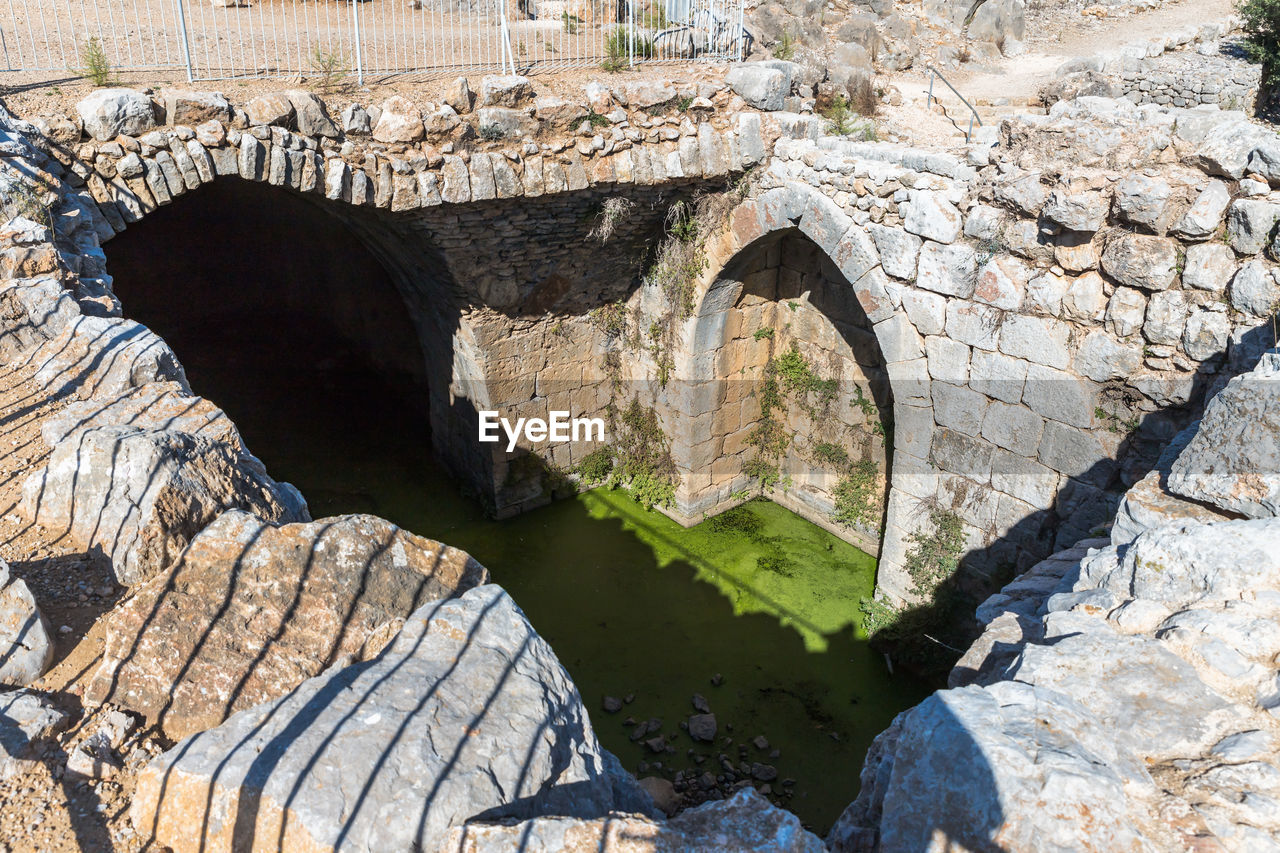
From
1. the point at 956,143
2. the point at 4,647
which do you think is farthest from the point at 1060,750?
the point at 956,143

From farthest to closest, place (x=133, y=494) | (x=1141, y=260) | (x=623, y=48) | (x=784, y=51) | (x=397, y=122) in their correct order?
1. (x=784, y=51)
2. (x=623, y=48)
3. (x=397, y=122)
4. (x=1141, y=260)
5. (x=133, y=494)

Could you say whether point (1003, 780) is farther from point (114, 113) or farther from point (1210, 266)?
point (114, 113)

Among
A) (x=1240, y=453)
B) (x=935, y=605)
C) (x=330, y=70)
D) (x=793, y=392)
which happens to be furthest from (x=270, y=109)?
(x=935, y=605)

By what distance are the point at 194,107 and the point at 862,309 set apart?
5007 mm

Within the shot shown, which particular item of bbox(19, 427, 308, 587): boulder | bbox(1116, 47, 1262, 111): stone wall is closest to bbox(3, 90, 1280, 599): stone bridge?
bbox(19, 427, 308, 587): boulder

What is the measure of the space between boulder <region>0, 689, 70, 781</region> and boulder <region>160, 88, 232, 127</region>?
4.41m

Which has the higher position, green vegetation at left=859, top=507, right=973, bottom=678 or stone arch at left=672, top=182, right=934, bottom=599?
stone arch at left=672, top=182, right=934, bottom=599

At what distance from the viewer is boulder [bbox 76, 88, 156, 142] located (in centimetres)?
515

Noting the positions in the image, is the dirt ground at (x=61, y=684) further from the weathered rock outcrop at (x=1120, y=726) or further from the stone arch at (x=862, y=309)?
the stone arch at (x=862, y=309)

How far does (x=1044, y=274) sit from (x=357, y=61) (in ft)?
17.0

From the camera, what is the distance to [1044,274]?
5.37 meters

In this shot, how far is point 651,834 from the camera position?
73.5 inches

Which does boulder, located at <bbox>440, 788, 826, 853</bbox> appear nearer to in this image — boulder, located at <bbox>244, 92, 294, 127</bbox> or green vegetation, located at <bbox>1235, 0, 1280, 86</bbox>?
boulder, located at <bbox>244, 92, 294, 127</bbox>

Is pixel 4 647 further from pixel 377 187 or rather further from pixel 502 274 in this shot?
pixel 502 274
